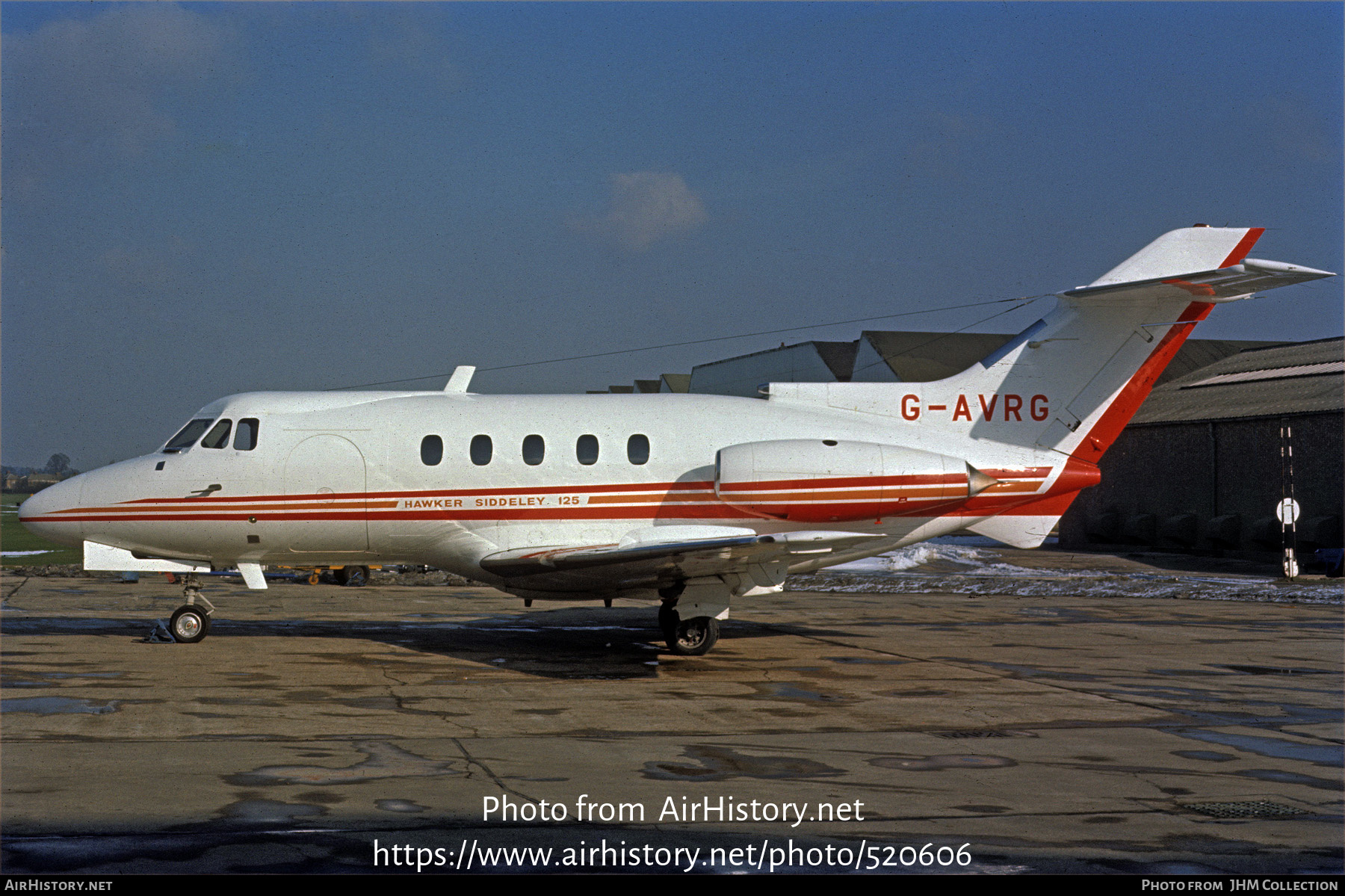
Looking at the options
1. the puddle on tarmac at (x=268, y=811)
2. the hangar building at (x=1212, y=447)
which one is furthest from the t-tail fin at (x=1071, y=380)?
the hangar building at (x=1212, y=447)

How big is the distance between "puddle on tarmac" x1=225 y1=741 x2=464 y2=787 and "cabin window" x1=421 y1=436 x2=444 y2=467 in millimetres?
6800

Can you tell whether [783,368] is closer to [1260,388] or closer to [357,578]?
[1260,388]

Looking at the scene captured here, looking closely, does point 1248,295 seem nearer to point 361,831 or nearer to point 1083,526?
point 361,831

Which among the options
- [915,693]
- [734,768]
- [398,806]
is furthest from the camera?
[915,693]

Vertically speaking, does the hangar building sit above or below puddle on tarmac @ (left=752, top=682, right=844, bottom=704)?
above

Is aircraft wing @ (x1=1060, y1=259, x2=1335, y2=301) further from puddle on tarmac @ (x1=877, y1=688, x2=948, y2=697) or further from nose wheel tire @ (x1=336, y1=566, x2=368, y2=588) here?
nose wheel tire @ (x1=336, y1=566, x2=368, y2=588)

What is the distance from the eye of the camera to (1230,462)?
134 feet

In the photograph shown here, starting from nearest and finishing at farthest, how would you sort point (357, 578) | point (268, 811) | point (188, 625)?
point (268, 811) → point (188, 625) → point (357, 578)

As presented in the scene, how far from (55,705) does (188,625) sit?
→ 4.92m

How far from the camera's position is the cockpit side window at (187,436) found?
15.6m

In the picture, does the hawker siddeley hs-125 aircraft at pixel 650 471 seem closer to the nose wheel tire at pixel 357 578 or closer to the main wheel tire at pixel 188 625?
the main wheel tire at pixel 188 625

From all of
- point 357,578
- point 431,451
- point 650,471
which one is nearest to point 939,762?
point 650,471

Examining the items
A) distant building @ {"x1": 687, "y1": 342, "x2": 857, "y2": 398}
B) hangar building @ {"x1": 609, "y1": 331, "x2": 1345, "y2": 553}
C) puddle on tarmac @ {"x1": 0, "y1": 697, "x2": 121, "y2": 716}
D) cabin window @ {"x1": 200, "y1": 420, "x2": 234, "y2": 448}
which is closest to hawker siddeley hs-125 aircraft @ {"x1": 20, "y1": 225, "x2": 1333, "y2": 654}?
cabin window @ {"x1": 200, "y1": 420, "x2": 234, "y2": 448}

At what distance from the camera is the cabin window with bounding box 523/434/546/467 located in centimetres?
1526
